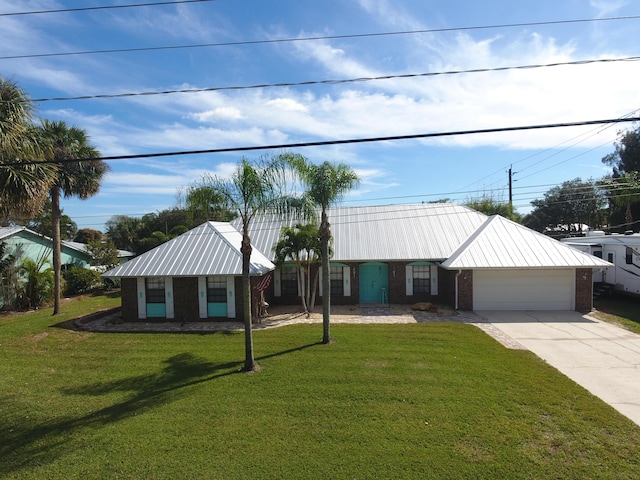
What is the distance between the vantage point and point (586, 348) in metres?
11.7

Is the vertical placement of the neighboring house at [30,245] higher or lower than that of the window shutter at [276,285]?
higher

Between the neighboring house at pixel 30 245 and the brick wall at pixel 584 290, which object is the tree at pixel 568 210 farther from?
the neighboring house at pixel 30 245

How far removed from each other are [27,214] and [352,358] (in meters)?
11.5

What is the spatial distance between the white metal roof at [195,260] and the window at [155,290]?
2.43ft

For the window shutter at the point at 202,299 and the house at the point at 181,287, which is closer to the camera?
the house at the point at 181,287

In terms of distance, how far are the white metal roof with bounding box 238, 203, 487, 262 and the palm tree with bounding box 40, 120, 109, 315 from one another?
859cm

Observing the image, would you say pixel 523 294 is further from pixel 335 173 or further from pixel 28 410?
pixel 28 410

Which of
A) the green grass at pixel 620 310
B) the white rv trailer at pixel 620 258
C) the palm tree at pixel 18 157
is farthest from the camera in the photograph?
the white rv trailer at pixel 620 258

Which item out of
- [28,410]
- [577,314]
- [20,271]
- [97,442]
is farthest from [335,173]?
[20,271]

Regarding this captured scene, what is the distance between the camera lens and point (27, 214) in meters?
11.9

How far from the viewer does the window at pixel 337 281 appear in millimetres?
20156

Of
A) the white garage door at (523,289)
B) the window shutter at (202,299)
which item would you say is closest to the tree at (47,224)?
the window shutter at (202,299)

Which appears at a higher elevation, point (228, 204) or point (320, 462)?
point (228, 204)

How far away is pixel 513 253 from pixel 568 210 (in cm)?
4686
